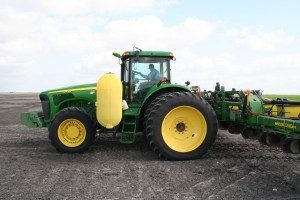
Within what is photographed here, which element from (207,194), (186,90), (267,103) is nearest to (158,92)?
(186,90)

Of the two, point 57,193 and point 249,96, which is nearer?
point 57,193

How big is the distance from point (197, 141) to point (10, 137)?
6146 millimetres

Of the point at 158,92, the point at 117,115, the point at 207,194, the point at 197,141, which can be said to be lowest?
the point at 207,194

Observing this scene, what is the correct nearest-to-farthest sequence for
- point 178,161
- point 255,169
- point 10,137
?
point 255,169
point 178,161
point 10,137


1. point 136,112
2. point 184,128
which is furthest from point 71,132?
point 184,128

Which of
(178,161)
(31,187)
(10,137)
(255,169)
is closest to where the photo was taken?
(31,187)

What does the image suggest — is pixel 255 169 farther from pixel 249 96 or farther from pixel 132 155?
pixel 132 155

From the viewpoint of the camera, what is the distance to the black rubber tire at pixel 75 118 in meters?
7.47

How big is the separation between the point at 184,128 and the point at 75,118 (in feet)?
7.89

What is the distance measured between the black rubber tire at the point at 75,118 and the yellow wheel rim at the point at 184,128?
66.2 inches

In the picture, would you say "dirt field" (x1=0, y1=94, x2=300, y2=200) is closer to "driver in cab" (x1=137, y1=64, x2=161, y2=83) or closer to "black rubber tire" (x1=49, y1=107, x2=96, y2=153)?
"black rubber tire" (x1=49, y1=107, x2=96, y2=153)

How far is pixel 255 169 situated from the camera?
20.8 feet

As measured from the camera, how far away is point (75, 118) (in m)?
7.48

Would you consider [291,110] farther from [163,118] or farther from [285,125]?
[163,118]
